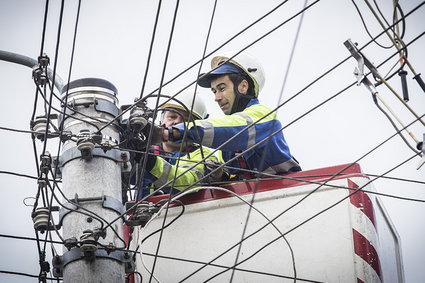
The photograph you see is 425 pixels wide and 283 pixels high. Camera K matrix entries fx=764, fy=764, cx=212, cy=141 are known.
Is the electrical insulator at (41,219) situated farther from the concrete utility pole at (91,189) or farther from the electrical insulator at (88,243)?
the electrical insulator at (88,243)

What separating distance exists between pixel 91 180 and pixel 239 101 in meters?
2.68

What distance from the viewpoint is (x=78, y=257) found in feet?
14.3

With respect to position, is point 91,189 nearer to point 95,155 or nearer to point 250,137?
point 95,155

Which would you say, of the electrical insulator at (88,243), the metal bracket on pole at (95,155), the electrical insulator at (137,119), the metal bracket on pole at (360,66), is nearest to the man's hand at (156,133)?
the electrical insulator at (137,119)

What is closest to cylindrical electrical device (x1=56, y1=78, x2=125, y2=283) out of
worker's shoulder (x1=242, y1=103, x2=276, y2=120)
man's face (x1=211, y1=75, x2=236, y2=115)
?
worker's shoulder (x1=242, y1=103, x2=276, y2=120)

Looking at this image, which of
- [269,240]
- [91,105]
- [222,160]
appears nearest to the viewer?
[91,105]

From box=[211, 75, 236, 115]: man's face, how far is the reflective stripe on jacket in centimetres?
41

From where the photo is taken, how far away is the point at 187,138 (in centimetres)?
563

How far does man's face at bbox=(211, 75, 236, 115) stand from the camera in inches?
278

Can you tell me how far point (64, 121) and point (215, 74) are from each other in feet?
7.95

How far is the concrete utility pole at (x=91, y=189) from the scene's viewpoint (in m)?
4.38

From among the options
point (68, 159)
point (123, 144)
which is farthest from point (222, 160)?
point (68, 159)

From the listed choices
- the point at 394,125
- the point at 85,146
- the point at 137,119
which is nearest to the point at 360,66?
the point at 394,125

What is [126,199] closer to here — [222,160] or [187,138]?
[187,138]
